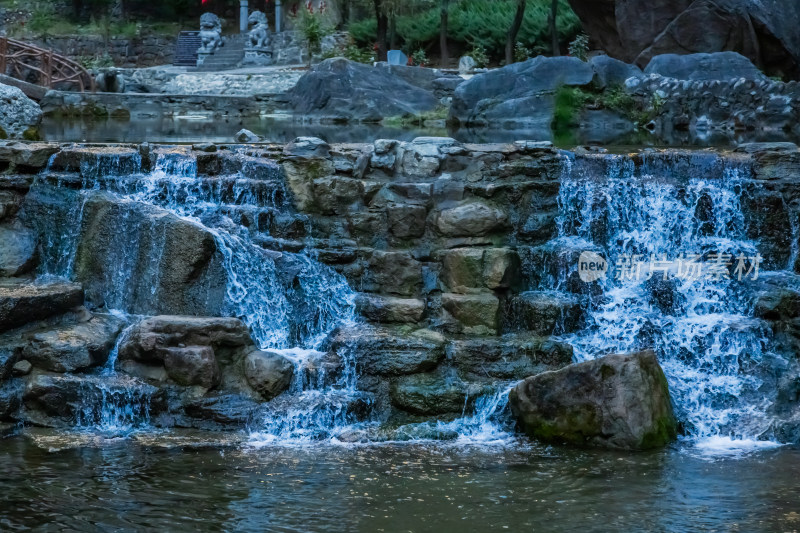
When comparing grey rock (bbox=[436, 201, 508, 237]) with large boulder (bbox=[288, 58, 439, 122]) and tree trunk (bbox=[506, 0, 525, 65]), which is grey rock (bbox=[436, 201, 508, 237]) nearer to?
large boulder (bbox=[288, 58, 439, 122])

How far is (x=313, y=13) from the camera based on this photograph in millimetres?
34281

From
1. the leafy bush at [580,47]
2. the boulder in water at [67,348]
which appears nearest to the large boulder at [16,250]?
the boulder in water at [67,348]

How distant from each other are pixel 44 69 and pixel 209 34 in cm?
851

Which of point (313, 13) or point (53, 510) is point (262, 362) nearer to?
point (53, 510)

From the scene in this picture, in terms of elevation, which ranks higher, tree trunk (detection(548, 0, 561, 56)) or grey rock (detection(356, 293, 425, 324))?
tree trunk (detection(548, 0, 561, 56))

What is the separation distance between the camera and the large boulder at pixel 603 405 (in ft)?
23.9

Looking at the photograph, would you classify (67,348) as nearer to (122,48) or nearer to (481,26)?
(481,26)

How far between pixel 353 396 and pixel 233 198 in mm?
2805

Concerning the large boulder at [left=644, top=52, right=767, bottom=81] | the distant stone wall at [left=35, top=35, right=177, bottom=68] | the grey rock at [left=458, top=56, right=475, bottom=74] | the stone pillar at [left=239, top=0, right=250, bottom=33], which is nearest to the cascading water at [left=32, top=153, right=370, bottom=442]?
the large boulder at [left=644, top=52, right=767, bottom=81]

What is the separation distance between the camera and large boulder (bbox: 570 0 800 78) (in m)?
24.0

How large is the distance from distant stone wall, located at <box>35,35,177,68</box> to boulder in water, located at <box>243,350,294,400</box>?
3067cm

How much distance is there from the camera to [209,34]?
3497 centimetres

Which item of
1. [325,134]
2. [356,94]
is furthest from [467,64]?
[325,134]

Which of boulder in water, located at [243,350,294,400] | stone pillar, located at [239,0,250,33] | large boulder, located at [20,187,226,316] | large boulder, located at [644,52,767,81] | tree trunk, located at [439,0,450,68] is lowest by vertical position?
boulder in water, located at [243,350,294,400]
